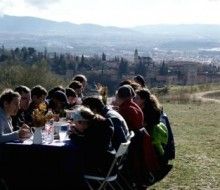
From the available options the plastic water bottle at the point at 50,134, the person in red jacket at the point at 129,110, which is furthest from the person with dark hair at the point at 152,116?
the plastic water bottle at the point at 50,134

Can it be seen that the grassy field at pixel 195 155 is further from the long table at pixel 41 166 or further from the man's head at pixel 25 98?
the man's head at pixel 25 98

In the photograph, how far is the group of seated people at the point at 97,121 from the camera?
216 inches

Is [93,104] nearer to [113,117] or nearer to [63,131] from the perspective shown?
[113,117]

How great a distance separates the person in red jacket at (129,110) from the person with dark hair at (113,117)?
812mm

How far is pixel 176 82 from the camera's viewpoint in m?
65.6

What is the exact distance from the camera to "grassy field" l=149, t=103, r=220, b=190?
7.92m

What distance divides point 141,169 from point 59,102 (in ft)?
5.33

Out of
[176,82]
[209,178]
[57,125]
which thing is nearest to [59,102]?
[57,125]

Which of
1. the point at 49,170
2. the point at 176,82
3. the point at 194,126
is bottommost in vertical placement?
the point at 176,82

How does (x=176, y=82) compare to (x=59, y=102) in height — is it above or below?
below

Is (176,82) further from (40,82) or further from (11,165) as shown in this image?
(11,165)

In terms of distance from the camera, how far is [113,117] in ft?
20.5

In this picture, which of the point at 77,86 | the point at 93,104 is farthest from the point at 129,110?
the point at 77,86

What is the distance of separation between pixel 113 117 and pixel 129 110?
956 millimetres
